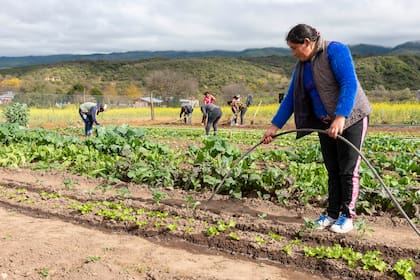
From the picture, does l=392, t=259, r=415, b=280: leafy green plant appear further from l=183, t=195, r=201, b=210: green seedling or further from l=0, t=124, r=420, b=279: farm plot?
l=183, t=195, r=201, b=210: green seedling

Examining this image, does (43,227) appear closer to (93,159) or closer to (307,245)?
(307,245)

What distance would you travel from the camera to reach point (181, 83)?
57.8m

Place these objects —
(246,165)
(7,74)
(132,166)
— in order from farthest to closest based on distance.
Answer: (7,74) < (132,166) < (246,165)

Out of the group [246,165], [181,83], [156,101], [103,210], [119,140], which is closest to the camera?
[103,210]

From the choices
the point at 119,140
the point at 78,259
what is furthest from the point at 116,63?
the point at 78,259

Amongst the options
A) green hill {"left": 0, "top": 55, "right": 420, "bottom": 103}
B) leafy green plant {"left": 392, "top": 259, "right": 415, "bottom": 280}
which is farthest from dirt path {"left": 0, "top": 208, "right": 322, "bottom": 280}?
green hill {"left": 0, "top": 55, "right": 420, "bottom": 103}

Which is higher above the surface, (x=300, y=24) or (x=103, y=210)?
(x=300, y=24)

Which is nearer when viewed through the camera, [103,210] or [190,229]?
[190,229]

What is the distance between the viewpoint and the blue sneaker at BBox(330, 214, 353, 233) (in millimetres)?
3869

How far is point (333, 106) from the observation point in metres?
3.67

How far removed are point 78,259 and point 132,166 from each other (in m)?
3.02

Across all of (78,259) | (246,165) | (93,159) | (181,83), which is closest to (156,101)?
(181,83)

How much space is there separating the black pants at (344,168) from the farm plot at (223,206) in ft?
0.79

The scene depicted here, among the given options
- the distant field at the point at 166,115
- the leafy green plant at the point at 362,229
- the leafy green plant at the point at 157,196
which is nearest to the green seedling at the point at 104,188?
the leafy green plant at the point at 157,196
